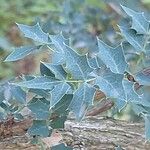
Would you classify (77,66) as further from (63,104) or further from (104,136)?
(104,136)

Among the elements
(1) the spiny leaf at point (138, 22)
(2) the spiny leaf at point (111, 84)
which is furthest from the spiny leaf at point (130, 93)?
(1) the spiny leaf at point (138, 22)

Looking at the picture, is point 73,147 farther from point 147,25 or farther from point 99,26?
point 99,26

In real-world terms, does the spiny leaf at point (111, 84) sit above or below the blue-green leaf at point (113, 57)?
below

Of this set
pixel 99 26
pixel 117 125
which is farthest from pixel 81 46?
pixel 117 125

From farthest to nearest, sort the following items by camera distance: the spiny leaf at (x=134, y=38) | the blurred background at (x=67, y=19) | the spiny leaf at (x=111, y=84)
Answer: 1. the blurred background at (x=67, y=19)
2. the spiny leaf at (x=134, y=38)
3. the spiny leaf at (x=111, y=84)

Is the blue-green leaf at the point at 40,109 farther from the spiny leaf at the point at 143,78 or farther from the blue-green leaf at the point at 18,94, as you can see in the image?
the spiny leaf at the point at 143,78

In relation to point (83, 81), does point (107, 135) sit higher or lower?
lower

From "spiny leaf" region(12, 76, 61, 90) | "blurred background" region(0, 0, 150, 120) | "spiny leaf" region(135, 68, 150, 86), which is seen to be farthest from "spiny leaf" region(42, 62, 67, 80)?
"blurred background" region(0, 0, 150, 120)
